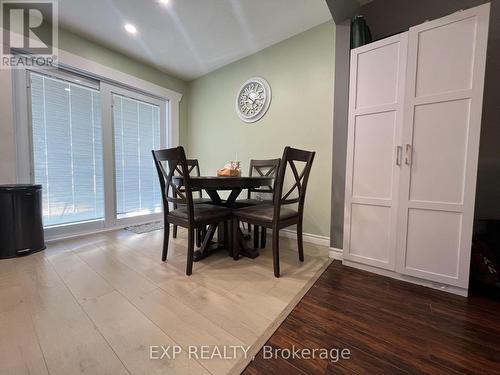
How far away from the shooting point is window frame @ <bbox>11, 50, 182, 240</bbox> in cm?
217

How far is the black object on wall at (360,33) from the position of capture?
174 centimetres

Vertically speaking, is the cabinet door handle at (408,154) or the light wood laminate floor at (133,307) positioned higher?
the cabinet door handle at (408,154)

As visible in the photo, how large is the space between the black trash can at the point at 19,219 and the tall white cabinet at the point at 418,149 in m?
2.97

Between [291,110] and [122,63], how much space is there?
8.04 feet

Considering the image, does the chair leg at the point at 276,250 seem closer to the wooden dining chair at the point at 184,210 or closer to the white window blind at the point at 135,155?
the wooden dining chair at the point at 184,210

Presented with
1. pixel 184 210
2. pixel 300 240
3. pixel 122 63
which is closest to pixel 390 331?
pixel 300 240

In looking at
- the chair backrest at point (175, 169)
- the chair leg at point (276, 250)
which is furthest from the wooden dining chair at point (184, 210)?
the chair leg at point (276, 250)

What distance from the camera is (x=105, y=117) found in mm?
2791

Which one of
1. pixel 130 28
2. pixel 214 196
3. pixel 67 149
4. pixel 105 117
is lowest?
pixel 214 196

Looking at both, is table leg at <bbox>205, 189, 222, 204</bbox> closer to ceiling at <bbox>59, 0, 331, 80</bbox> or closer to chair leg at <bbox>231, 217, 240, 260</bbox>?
chair leg at <bbox>231, 217, 240, 260</bbox>

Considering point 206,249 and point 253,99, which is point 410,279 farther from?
point 253,99

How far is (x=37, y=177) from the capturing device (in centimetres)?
231

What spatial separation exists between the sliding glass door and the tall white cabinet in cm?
297

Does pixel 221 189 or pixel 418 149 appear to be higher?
pixel 418 149
